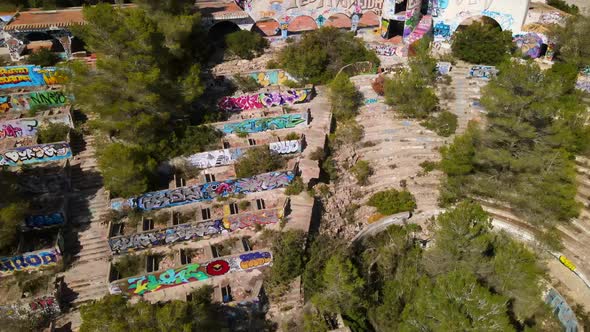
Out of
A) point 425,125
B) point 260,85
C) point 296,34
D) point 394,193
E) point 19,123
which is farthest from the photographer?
point 296,34

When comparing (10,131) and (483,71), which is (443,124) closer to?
(483,71)

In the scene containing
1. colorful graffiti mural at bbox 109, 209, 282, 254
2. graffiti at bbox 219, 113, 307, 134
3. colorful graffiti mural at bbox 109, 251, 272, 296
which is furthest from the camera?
graffiti at bbox 219, 113, 307, 134

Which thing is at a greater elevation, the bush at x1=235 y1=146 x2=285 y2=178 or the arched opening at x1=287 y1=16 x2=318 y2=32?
the arched opening at x1=287 y1=16 x2=318 y2=32

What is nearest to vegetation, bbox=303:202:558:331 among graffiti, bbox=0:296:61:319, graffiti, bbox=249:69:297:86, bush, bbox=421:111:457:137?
bush, bbox=421:111:457:137

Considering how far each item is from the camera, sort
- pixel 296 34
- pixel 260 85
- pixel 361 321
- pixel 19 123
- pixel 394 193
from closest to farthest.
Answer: pixel 361 321 → pixel 394 193 → pixel 19 123 → pixel 260 85 → pixel 296 34

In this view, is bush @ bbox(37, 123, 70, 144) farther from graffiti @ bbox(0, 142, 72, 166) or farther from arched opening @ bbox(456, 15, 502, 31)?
arched opening @ bbox(456, 15, 502, 31)

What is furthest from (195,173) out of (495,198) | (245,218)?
(495,198)

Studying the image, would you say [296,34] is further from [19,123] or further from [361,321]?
[361,321]
